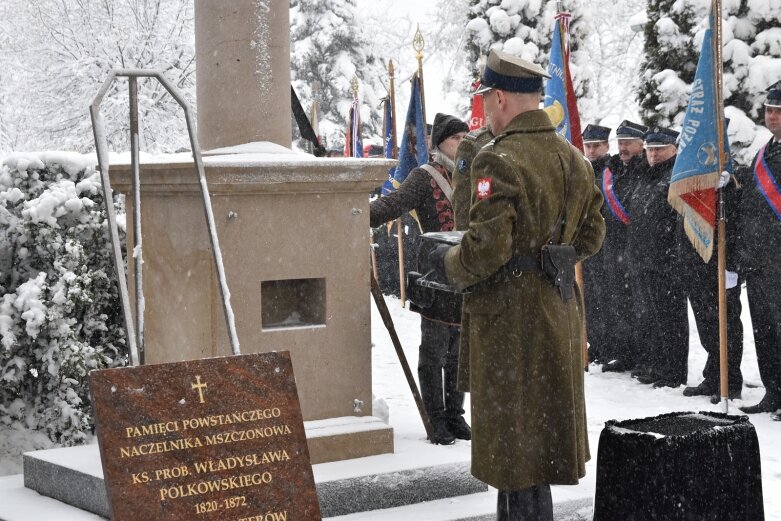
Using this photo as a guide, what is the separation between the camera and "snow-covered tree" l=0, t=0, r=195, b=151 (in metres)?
19.5

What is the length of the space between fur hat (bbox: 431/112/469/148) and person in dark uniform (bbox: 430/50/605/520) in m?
2.14

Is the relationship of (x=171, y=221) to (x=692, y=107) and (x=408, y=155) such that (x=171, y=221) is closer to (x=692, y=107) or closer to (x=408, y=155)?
(x=692, y=107)

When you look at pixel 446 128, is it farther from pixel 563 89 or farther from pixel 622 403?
pixel 563 89

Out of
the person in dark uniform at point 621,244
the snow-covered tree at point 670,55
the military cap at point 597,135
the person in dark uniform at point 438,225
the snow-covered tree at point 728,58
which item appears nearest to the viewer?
the person in dark uniform at point 438,225

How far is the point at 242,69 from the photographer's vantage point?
550 cm

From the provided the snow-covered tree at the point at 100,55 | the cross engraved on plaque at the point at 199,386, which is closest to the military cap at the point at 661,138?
the cross engraved on plaque at the point at 199,386

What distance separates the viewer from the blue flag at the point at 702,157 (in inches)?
311

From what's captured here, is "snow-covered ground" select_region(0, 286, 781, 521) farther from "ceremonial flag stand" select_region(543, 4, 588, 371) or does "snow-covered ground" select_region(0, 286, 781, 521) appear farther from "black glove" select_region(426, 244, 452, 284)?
"black glove" select_region(426, 244, 452, 284)

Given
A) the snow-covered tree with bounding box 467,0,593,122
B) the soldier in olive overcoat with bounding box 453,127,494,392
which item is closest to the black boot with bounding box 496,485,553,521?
the soldier in olive overcoat with bounding box 453,127,494,392

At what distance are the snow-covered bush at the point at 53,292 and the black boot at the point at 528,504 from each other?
276 centimetres

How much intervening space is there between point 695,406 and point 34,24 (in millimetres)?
15170

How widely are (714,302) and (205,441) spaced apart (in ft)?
18.9

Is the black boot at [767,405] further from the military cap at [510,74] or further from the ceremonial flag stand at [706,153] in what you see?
the military cap at [510,74]

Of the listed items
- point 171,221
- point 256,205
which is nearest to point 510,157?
point 256,205
